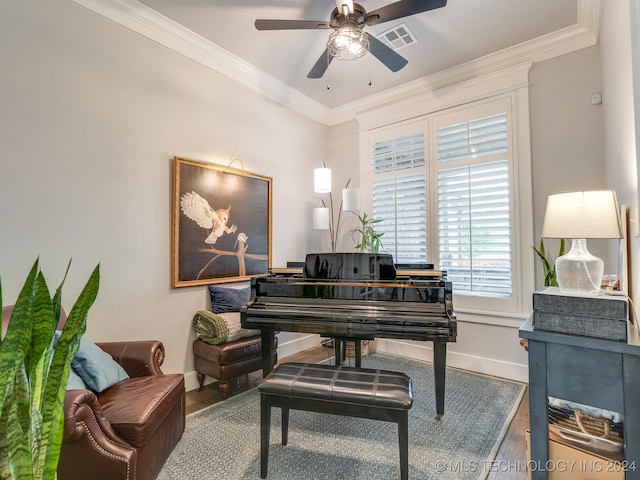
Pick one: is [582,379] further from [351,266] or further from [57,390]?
[57,390]

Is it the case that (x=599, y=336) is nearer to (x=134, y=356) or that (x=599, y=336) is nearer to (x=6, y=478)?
(x=6, y=478)

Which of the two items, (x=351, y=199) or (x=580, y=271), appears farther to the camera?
(x=351, y=199)

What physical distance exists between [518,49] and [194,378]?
4.36 metres

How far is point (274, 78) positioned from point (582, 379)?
3689 mm

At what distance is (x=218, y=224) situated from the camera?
308 cm

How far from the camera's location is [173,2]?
2459mm

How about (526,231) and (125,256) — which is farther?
(526,231)

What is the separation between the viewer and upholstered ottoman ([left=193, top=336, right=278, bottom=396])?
2.61 metres

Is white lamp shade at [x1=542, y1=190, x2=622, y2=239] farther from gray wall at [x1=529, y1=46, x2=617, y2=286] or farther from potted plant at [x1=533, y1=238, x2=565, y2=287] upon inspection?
gray wall at [x1=529, y1=46, x2=617, y2=286]

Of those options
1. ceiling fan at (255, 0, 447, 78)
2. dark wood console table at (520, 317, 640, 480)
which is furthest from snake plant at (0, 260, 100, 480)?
ceiling fan at (255, 0, 447, 78)

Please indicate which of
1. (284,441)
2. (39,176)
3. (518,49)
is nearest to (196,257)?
(39,176)

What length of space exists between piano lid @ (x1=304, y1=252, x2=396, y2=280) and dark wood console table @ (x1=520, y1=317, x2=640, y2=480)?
1.00m

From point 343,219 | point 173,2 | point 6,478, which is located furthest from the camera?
point 343,219

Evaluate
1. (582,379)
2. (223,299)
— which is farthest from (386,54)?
(223,299)
